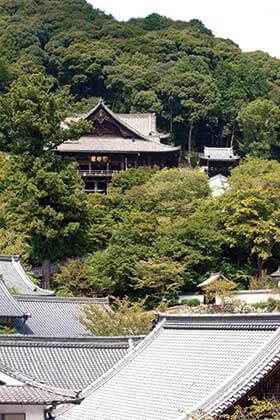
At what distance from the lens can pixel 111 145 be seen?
5875 centimetres

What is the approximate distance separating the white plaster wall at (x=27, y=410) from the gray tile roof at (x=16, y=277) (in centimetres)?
2350

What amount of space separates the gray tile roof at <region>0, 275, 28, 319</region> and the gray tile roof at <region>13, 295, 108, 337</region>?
1423 mm

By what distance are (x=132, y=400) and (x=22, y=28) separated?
86434 millimetres

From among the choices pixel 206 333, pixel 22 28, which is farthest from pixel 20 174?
pixel 22 28

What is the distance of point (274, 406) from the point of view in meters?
12.0

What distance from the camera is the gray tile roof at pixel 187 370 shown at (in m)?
12.8

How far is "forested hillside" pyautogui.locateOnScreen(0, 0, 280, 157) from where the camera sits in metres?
72.2

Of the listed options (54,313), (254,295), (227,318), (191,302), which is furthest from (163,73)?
(227,318)

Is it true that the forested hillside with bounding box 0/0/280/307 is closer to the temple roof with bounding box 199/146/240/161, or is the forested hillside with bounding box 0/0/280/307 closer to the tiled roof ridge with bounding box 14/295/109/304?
the tiled roof ridge with bounding box 14/295/109/304

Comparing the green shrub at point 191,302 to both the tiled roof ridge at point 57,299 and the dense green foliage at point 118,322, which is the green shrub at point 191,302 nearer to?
the tiled roof ridge at point 57,299

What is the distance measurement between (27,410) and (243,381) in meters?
2.97

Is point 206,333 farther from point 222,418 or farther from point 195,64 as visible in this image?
point 195,64

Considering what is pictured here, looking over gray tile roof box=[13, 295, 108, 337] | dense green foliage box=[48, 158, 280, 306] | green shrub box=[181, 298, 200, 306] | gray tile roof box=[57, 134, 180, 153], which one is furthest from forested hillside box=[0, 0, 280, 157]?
gray tile roof box=[13, 295, 108, 337]

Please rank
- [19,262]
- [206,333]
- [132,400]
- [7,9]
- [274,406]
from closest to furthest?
[274,406]
[132,400]
[206,333]
[19,262]
[7,9]
